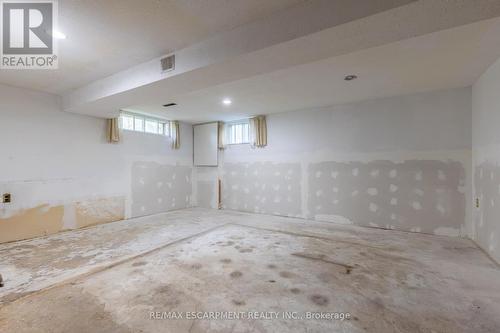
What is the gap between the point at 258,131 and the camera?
20.4 feet

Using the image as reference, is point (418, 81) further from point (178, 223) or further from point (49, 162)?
point (49, 162)

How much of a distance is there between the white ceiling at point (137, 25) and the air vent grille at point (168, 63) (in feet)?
0.26

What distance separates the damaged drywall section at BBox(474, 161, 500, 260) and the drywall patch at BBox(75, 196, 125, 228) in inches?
265

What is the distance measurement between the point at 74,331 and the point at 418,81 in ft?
17.3

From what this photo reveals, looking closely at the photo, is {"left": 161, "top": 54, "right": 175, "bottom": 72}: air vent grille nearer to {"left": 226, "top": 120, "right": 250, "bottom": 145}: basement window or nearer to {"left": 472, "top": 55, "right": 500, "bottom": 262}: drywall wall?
{"left": 226, "top": 120, "right": 250, "bottom": 145}: basement window

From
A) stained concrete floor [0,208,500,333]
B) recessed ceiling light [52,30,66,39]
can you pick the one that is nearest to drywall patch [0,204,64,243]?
stained concrete floor [0,208,500,333]

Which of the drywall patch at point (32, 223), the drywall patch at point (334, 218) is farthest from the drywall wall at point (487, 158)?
the drywall patch at point (32, 223)

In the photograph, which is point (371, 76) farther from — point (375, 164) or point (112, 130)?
point (112, 130)

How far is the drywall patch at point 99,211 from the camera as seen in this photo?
482 cm

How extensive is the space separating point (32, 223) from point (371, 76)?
6.26m

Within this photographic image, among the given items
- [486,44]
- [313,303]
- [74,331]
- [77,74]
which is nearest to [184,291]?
[74,331]

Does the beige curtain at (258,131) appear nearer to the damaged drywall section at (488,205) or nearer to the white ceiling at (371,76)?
the white ceiling at (371,76)

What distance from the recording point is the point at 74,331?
1.75m

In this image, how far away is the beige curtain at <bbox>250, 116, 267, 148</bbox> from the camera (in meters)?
6.17
